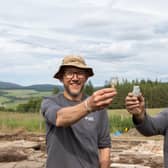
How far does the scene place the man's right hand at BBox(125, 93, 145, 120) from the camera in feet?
9.74

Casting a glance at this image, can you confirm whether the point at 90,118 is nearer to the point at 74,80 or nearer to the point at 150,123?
the point at 74,80

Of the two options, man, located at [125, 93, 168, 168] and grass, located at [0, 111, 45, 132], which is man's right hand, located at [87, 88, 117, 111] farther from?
grass, located at [0, 111, 45, 132]

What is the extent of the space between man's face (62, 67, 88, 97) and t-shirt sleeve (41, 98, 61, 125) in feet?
0.52

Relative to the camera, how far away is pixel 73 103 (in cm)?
321

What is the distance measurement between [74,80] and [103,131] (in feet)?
1.64

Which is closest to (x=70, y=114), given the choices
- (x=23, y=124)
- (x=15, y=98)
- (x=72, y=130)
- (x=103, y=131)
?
(x=72, y=130)

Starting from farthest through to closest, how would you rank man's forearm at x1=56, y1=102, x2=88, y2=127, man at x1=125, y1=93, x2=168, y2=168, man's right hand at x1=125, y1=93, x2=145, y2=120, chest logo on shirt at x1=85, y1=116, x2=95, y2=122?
chest logo on shirt at x1=85, y1=116, x2=95, y2=122 → man at x1=125, y1=93, x2=168, y2=168 → man's right hand at x1=125, y1=93, x2=145, y2=120 → man's forearm at x1=56, y1=102, x2=88, y2=127

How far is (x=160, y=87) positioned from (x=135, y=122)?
4684 cm

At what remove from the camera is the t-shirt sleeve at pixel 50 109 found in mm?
2914

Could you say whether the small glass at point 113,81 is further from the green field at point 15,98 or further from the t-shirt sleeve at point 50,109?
the green field at point 15,98

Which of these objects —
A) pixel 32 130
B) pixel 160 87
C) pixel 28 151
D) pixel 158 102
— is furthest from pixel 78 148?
pixel 160 87

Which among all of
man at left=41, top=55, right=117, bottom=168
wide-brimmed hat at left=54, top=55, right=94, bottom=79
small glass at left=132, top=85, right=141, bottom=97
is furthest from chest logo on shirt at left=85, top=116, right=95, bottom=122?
small glass at left=132, top=85, right=141, bottom=97

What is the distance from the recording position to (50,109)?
9.79 feet

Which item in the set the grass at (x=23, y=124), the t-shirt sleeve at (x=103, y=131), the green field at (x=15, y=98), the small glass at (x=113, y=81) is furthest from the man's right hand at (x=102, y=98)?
the green field at (x=15, y=98)
